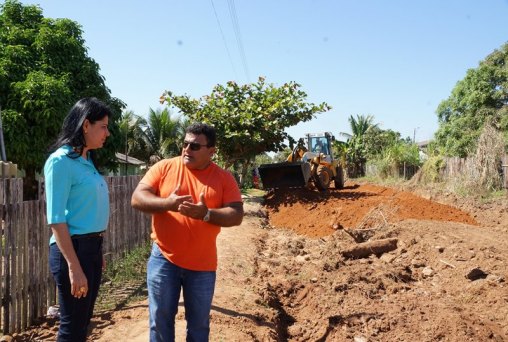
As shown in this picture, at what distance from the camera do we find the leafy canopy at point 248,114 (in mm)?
17125

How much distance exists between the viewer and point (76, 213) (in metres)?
2.87

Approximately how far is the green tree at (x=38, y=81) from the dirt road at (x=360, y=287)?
588 cm

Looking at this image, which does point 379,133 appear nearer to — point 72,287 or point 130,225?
point 130,225

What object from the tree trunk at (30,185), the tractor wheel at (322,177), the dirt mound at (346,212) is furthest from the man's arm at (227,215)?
the tractor wheel at (322,177)

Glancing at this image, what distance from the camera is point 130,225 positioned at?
8.28 metres

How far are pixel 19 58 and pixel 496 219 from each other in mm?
13752

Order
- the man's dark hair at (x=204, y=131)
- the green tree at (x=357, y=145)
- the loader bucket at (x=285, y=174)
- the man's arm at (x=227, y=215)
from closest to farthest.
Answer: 1. the man's arm at (x=227, y=215)
2. the man's dark hair at (x=204, y=131)
3. the loader bucket at (x=285, y=174)
4. the green tree at (x=357, y=145)

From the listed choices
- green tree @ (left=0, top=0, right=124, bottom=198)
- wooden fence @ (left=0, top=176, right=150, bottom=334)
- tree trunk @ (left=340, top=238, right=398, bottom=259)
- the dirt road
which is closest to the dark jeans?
the dirt road

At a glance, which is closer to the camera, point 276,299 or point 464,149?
point 276,299

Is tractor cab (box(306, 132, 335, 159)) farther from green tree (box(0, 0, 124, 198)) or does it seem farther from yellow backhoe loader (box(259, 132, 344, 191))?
green tree (box(0, 0, 124, 198))

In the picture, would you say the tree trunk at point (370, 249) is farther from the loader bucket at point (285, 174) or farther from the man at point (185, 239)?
the loader bucket at point (285, 174)

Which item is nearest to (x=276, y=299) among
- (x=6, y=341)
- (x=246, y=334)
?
(x=246, y=334)

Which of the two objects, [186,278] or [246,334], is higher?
[186,278]

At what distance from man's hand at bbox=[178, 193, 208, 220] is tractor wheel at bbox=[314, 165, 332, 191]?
1633cm
